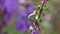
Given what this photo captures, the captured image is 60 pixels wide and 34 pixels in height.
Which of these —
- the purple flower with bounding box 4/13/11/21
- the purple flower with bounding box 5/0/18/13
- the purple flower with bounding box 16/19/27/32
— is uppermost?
the purple flower with bounding box 5/0/18/13

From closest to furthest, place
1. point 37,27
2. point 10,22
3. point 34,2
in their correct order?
point 37,27 < point 34,2 < point 10,22

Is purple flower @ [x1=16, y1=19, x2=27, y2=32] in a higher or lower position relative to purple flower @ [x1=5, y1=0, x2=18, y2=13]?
lower

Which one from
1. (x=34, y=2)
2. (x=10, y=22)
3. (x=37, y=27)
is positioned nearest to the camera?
(x=37, y=27)

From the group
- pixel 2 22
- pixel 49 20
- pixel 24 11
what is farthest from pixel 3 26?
pixel 49 20

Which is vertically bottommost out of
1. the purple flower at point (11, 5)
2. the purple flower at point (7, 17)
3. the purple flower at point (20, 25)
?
the purple flower at point (20, 25)

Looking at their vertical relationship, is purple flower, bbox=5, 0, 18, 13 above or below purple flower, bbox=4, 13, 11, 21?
above

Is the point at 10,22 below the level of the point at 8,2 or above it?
below

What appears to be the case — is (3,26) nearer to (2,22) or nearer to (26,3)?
(2,22)

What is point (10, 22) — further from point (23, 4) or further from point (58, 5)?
point (58, 5)

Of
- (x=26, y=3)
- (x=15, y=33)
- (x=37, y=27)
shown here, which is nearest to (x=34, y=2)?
(x=26, y=3)

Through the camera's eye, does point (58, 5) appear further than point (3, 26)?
Yes

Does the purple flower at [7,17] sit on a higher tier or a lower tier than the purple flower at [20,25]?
higher
